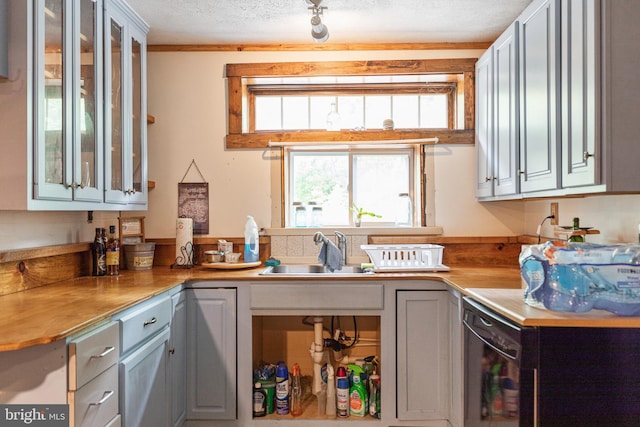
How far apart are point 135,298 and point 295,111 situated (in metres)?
1.77

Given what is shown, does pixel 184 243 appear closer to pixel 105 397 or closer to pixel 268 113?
pixel 268 113

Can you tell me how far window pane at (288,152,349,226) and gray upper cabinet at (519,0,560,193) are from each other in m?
1.21

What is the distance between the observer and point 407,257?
2586 millimetres

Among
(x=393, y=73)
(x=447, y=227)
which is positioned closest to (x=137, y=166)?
(x=393, y=73)

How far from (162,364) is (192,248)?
3.09ft

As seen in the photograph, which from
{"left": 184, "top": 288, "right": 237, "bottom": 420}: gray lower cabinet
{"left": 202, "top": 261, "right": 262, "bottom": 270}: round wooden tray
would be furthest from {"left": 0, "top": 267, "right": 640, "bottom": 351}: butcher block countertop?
{"left": 184, "top": 288, "right": 237, "bottom": 420}: gray lower cabinet

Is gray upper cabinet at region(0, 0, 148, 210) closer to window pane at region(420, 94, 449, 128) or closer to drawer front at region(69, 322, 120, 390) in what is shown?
drawer front at region(69, 322, 120, 390)

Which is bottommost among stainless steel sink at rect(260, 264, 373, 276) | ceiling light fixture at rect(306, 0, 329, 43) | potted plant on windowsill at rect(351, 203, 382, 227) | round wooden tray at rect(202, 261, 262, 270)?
stainless steel sink at rect(260, 264, 373, 276)

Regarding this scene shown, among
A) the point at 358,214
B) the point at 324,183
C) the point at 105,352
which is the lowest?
the point at 105,352

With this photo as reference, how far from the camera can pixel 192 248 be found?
9.21 ft

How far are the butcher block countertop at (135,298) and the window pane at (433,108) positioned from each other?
41.4 inches

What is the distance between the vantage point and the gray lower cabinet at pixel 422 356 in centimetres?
231

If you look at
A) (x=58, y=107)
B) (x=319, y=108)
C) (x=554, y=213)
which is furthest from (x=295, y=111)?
→ (x=554, y=213)

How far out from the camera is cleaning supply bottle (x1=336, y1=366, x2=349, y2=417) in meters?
2.42
